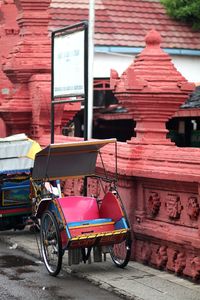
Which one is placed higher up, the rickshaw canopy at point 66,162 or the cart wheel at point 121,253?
the rickshaw canopy at point 66,162

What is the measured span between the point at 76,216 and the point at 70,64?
3.30m

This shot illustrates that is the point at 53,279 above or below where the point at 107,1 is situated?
below

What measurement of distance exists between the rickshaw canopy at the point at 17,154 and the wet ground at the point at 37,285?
2507mm

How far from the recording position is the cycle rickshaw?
10.2 meters

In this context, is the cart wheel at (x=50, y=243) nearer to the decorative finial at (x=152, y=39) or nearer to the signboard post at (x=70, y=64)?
the signboard post at (x=70, y=64)

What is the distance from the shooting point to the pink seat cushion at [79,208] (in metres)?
10.7

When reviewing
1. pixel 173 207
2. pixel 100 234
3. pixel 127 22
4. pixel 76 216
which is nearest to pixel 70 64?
pixel 76 216

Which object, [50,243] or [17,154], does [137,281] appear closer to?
[50,243]

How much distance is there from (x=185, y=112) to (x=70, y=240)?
23.2 ft

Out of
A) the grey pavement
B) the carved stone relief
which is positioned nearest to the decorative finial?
the carved stone relief

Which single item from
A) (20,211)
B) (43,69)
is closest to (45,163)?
(20,211)

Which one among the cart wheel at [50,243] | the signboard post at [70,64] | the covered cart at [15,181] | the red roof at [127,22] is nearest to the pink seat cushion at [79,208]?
the cart wheel at [50,243]

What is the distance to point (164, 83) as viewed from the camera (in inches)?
442

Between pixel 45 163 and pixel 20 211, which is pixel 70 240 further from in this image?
pixel 20 211
